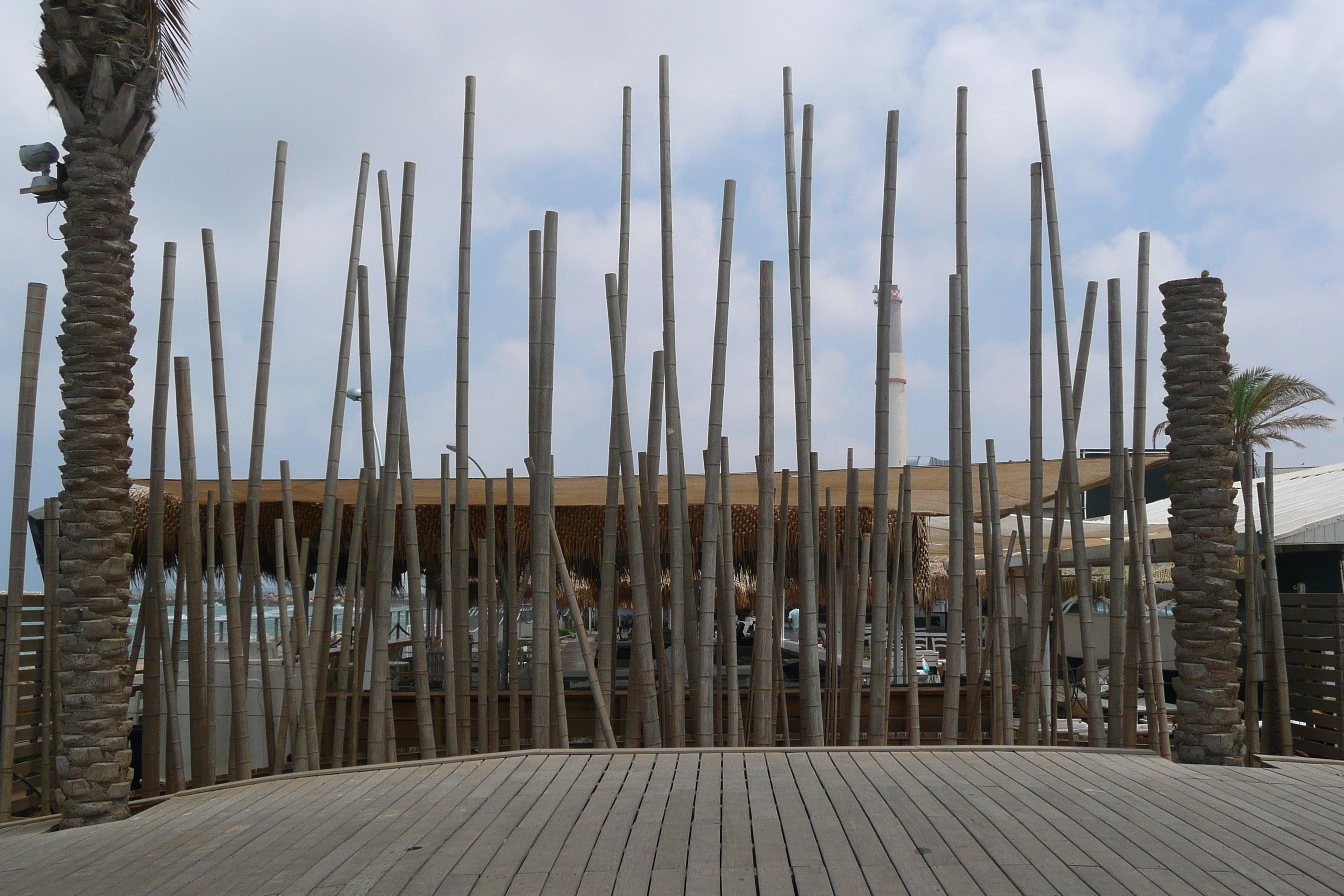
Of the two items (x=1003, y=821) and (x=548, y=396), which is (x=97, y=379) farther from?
(x=1003, y=821)

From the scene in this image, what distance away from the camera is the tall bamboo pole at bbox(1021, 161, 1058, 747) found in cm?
361

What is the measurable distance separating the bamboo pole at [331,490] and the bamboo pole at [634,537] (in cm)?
103

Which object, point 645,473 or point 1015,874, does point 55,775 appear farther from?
point 1015,874

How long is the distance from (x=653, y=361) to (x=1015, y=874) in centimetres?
209

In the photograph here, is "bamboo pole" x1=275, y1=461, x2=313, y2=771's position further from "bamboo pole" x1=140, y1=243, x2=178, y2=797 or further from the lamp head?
the lamp head

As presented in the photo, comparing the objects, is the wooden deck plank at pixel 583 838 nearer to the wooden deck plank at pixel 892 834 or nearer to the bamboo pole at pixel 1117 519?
the wooden deck plank at pixel 892 834

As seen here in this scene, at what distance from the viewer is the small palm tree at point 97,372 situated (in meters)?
3.30

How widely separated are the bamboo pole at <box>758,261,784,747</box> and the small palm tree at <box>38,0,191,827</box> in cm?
184

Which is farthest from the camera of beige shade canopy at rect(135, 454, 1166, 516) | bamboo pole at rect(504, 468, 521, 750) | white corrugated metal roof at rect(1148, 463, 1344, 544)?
white corrugated metal roof at rect(1148, 463, 1344, 544)

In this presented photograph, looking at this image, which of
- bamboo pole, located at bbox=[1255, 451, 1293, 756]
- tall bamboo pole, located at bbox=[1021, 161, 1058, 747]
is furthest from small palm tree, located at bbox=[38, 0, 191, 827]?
bamboo pole, located at bbox=[1255, 451, 1293, 756]

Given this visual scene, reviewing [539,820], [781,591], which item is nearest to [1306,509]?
[781,591]

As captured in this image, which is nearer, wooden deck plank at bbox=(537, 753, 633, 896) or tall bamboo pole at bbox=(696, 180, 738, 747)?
wooden deck plank at bbox=(537, 753, 633, 896)

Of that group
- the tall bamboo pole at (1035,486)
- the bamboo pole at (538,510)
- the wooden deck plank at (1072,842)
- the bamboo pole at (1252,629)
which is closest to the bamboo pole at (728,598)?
the bamboo pole at (538,510)

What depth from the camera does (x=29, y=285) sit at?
3.61m
